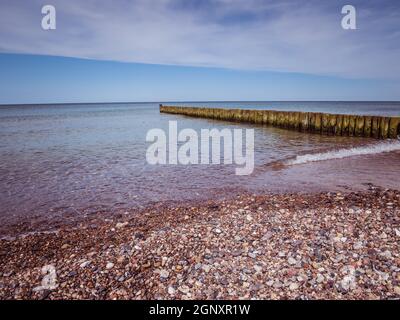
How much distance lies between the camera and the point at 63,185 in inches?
322

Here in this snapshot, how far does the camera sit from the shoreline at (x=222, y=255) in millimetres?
3400

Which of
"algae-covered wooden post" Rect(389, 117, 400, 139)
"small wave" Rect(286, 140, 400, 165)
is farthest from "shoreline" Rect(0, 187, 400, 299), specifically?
"algae-covered wooden post" Rect(389, 117, 400, 139)

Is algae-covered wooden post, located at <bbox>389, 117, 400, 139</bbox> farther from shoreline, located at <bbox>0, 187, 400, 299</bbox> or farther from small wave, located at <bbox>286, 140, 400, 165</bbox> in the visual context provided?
shoreline, located at <bbox>0, 187, 400, 299</bbox>

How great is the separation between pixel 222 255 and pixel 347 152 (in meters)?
11.2

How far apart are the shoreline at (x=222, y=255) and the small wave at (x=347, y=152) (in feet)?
17.9

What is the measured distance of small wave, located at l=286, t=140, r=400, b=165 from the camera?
11305mm

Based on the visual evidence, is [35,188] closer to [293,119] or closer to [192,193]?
[192,193]

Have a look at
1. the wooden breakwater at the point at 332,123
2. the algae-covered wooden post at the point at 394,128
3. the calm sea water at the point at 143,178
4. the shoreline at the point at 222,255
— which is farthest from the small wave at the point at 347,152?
the shoreline at the point at 222,255

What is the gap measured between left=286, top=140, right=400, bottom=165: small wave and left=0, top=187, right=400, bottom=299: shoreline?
546 cm

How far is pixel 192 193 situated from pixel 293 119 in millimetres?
18752

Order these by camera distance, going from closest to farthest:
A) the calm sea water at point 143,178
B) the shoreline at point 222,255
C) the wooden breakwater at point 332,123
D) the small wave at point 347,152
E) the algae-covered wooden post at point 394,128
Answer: the shoreline at point 222,255 → the calm sea water at point 143,178 → the small wave at point 347,152 → the algae-covered wooden post at point 394,128 → the wooden breakwater at point 332,123

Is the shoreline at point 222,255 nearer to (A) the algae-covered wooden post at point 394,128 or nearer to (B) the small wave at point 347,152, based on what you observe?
(B) the small wave at point 347,152

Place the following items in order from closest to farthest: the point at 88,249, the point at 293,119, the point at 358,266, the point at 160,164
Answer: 1. the point at 358,266
2. the point at 88,249
3. the point at 160,164
4. the point at 293,119
